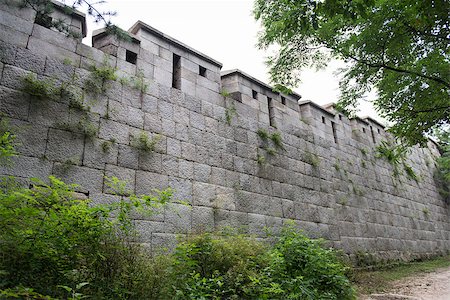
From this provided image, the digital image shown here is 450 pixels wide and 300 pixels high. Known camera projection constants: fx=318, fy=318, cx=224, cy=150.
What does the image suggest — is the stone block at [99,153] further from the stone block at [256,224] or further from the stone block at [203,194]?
the stone block at [256,224]

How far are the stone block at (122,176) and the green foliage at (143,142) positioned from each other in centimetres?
40

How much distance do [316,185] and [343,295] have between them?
A: 10.5ft

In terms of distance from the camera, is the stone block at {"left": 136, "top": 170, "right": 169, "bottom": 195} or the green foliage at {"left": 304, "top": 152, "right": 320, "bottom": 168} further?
the green foliage at {"left": 304, "top": 152, "right": 320, "bottom": 168}

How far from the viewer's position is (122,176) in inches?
174

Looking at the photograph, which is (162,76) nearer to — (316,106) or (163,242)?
(163,242)

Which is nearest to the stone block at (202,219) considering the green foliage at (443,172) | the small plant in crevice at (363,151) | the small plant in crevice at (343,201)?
the small plant in crevice at (343,201)

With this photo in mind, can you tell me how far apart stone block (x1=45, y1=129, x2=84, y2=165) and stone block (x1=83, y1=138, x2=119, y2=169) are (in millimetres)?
84

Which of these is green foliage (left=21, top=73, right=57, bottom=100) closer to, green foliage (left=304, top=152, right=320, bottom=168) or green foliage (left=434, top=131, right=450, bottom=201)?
green foliage (left=304, top=152, right=320, bottom=168)

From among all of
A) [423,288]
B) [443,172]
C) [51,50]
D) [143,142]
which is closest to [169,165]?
[143,142]

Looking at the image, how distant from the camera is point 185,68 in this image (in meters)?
5.80

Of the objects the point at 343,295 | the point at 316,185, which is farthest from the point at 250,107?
the point at 343,295

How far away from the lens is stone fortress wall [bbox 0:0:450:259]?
404 cm

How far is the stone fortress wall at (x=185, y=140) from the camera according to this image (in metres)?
4.04

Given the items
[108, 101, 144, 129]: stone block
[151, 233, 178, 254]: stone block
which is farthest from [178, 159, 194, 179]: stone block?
[151, 233, 178, 254]: stone block
